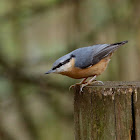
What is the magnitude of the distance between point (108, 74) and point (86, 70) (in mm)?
2583

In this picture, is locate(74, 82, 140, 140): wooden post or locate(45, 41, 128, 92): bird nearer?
locate(74, 82, 140, 140): wooden post

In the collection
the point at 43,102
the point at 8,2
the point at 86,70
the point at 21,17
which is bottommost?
the point at 43,102

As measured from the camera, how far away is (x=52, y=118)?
6.33 metres

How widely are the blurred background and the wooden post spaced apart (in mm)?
3303

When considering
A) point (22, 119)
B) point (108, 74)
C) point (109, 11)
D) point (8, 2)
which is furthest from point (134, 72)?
point (8, 2)

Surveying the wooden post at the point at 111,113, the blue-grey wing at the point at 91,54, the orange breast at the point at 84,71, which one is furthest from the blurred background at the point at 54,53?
the wooden post at the point at 111,113

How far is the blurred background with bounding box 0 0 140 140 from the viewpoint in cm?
581

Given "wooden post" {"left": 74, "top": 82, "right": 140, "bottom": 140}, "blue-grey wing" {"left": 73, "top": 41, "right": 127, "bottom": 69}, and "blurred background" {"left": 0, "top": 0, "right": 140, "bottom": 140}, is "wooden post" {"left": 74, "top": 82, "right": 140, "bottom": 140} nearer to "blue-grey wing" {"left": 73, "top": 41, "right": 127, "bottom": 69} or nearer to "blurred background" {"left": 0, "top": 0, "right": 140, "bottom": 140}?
"blue-grey wing" {"left": 73, "top": 41, "right": 127, "bottom": 69}

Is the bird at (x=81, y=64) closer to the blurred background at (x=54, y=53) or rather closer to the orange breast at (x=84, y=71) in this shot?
the orange breast at (x=84, y=71)

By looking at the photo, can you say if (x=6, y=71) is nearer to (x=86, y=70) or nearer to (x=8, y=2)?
(x=8, y=2)

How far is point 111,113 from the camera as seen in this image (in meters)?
2.42

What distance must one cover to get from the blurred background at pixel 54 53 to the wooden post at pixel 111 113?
10.8 ft

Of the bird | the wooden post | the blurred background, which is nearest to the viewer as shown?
the wooden post

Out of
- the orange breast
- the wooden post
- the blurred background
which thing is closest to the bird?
the orange breast
